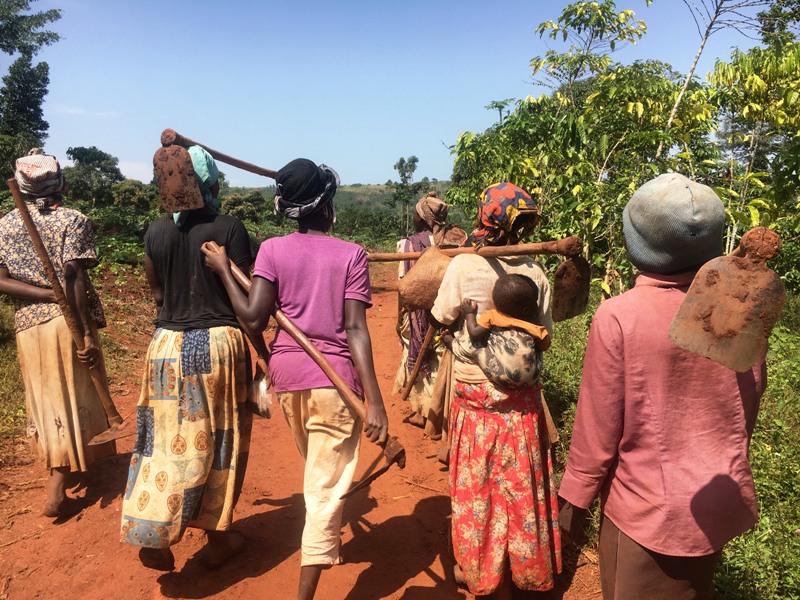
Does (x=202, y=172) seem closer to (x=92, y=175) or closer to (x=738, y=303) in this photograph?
(x=738, y=303)

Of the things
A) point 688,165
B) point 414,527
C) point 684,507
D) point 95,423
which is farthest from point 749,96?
point 95,423

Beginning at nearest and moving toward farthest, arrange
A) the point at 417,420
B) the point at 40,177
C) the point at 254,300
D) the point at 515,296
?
the point at 254,300 < the point at 515,296 < the point at 40,177 < the point at 417,420

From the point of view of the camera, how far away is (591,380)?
1.62m

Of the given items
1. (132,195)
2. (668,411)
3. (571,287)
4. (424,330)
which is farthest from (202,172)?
(132,195)

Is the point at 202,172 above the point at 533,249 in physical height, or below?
above

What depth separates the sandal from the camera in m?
2.71

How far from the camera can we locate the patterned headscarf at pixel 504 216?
2.72 meters

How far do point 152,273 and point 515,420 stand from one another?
6.25 ft

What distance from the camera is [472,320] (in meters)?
2.69

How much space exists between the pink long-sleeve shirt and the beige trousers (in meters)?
1.21

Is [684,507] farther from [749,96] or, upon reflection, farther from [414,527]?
[749,96]

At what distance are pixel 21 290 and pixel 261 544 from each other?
201 cm

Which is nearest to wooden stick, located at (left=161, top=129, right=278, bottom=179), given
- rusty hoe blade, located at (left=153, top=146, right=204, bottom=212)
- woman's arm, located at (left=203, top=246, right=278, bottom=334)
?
rusty hoe blade, located at (left=153, top=146, right=204, bottom=212)

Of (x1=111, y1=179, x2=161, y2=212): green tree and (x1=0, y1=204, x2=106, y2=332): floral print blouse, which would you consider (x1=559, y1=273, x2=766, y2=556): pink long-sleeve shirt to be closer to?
(x1=0, y1=204, x2=106, y2=332): floral print blouse
